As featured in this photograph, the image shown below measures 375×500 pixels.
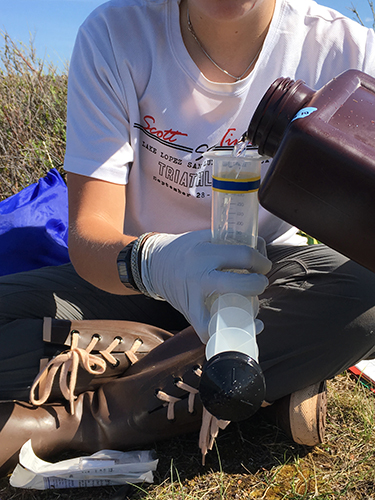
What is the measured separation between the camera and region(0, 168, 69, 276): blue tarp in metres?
2.04

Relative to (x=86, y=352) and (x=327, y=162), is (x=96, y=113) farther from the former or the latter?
(x=327, y=162)

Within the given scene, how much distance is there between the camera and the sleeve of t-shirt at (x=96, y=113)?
1.42 meters

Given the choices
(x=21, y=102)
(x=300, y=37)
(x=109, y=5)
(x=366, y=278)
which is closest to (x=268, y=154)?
(x=366, y=278)

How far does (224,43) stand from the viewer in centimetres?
147

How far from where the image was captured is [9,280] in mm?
1614

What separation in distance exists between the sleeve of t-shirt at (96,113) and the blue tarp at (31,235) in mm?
701

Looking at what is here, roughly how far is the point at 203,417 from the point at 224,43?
1.15m

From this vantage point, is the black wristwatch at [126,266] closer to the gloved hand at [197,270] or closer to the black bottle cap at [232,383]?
the gloved hand at [197,270]

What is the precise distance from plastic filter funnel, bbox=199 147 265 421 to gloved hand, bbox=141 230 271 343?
0.03 meters

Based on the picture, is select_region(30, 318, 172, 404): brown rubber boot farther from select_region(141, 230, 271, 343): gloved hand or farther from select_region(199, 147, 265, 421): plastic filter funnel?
select_region(199, 147, 265, 421): plastic filter funnel

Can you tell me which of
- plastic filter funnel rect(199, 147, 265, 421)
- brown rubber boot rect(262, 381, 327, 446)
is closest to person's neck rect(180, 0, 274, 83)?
plastic filter funnel rect(199, 147, 265, 421)

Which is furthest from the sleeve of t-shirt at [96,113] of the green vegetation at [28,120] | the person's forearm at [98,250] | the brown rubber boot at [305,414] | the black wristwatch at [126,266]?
the green vegetation at [28,120]

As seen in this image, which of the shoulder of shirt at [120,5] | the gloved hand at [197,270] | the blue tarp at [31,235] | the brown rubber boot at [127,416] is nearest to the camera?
the gloved hand at [197,270]

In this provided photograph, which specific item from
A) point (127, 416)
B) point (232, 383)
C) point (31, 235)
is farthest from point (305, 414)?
point (31, 235)
